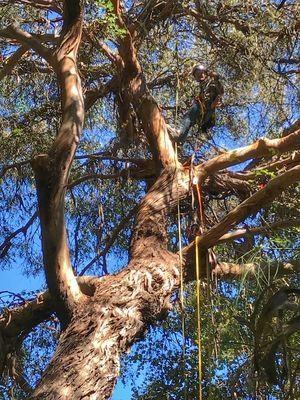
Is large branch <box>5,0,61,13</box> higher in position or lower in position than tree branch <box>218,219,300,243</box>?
higher

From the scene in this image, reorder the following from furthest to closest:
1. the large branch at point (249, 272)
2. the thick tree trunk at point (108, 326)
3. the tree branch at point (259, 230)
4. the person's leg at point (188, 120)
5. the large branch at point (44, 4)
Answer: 1. the large branch at point (44, 4)
2. the person's leg at point (188, 120)
3. the tree branch at point (259, 230)
4. the large branch at point (249, 272)
5. the thick tree trunk at point (108, 326)

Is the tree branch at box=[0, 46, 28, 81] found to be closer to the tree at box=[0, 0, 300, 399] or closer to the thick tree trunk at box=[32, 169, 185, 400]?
the tree at box=[0, 0, 300, 399]

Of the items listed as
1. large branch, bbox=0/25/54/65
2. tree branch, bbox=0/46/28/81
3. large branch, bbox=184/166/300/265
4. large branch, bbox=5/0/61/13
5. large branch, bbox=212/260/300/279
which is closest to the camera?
large branch, bbox=184/166/300/265

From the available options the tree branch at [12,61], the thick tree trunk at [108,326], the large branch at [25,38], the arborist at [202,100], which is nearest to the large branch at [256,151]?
the arborist at [202,100]

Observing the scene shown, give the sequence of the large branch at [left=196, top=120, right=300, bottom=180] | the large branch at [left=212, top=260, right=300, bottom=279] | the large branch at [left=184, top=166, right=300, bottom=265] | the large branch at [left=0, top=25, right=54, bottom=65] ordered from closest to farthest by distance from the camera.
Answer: the large branch at [left=184, top=166, right=300, bottom=265]
the large branch at [left=212, top=260, right=300, bottom=279]
the large branch at [left=196, top=120, right=300, bottom=180]
the large branch at [left=0, top=25, right=54, bottom=65]

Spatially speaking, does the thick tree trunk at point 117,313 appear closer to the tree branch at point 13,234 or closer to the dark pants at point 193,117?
the dark pants at point 193,117

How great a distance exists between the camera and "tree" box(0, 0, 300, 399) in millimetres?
4055

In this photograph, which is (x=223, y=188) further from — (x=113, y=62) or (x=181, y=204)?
(x=113, y=62)

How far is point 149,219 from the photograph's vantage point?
16.3 feet

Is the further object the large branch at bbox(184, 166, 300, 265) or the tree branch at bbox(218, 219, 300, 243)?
the tree branch at bbox(218, 219, 300, 243)

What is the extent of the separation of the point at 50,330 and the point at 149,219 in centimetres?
187

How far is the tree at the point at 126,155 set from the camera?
13.3 feet

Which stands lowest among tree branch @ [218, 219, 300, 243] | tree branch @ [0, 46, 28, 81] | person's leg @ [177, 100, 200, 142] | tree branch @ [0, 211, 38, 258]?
tree branch @ [218, 219, 300, 243]

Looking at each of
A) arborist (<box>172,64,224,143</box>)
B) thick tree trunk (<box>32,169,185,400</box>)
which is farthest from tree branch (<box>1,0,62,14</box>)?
thick tree trunk (<box>32,169,185,400</box>)
